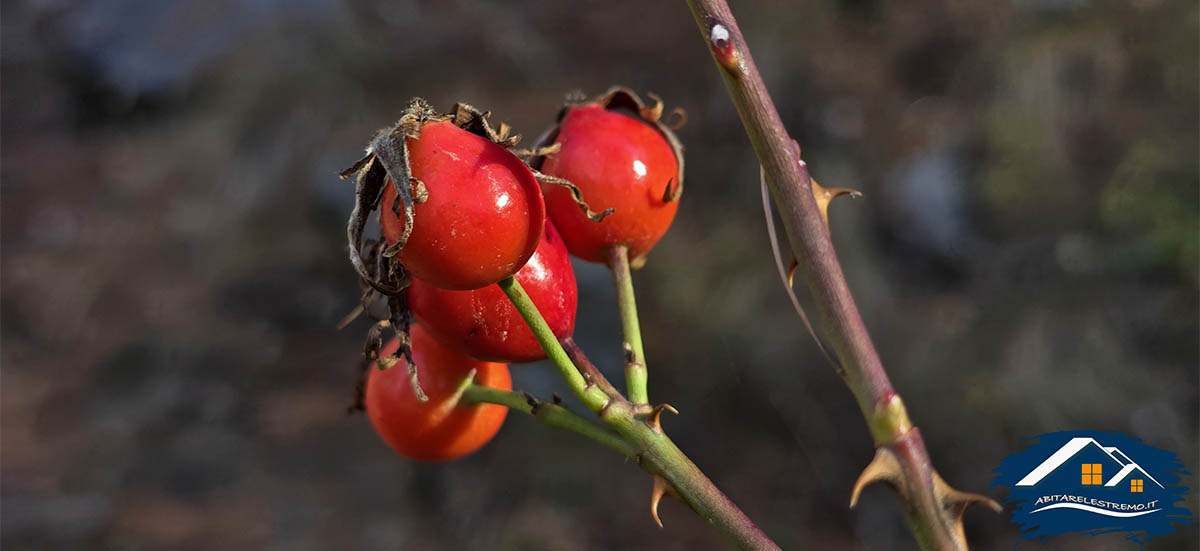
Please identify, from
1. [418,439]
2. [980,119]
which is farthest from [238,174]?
[418,439]

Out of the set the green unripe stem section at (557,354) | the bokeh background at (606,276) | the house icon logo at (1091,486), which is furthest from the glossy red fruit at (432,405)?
the bokeh background at (606,276)

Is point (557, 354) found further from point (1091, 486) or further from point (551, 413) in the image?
point (1091, 486)

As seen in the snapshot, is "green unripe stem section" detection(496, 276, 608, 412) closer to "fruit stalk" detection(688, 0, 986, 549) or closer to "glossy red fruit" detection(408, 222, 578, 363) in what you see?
"glossy red fruit" detection(408, 222, 578, 363)

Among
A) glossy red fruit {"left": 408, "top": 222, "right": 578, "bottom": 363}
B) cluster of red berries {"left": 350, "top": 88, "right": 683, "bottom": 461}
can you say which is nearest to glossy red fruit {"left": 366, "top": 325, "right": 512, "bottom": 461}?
cluster of red berries {"left": 350, "top": 88, "right": 683, "bottom": 461}

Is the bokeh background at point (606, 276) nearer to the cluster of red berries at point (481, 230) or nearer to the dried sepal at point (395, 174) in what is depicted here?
the cluster of red berries at point (481, 230)

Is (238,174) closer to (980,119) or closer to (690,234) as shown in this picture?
(690,234)
